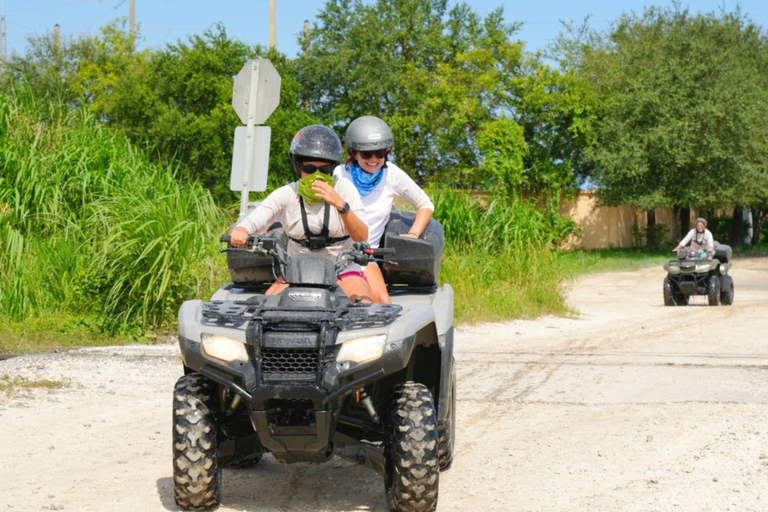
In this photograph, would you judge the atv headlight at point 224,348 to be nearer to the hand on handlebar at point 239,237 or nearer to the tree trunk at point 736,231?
the hand on handlebar at point 239,237

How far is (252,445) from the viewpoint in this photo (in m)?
5.04

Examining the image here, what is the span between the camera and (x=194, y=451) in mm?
4699

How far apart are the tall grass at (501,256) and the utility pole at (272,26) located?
1875cm

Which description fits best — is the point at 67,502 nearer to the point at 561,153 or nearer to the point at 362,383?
the point at 362,383

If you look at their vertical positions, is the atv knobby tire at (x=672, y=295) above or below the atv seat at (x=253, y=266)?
below

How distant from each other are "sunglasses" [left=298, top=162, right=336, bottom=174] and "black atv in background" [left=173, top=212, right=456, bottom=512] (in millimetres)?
544

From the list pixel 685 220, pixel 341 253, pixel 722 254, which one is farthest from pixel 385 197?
pixel 685 220

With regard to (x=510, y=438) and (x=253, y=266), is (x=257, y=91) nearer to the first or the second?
(x=253, y=266)

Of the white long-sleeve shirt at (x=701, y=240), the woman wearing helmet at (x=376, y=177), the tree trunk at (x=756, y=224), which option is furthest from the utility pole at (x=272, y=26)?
the tree trunk at (x=756, y=224)

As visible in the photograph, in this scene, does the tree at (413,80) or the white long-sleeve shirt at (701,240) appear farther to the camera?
the tree at (413,80)

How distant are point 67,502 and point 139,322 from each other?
645 cm

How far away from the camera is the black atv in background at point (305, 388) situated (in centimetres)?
451

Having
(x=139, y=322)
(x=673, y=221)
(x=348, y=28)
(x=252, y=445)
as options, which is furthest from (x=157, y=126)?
(x=252, y=445)

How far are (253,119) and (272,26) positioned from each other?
955 inches
